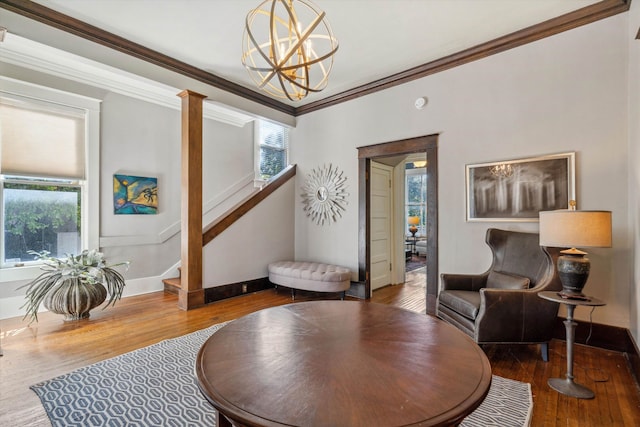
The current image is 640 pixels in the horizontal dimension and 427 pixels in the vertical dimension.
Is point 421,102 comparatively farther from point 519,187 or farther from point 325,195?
point 325,195

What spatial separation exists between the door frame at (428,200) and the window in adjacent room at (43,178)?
3890 mm

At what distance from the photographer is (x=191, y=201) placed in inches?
157

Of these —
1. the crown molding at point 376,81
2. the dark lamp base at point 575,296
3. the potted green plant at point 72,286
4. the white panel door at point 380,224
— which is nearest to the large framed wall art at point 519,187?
the dark lamp base at point 575,296

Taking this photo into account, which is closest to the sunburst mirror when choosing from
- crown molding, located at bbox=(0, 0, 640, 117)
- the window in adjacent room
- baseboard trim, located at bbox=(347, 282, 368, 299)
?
baseboard trim, located at bbox=(347, 282, 368, 299)

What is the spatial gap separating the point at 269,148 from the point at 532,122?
16.2 ft

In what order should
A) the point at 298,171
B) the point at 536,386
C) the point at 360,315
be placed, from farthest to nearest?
1. the point at 298,171
2. the point at 536,386
3. the point at 360,315

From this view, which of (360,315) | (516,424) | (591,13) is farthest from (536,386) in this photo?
(591,13)

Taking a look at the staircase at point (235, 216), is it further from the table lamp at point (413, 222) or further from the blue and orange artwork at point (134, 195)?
the table lamp at point (413, 222)

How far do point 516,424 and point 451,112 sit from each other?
320 centimetres

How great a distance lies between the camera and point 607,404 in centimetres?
197

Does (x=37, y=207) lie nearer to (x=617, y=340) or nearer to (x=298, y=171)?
(x=298, y=171)

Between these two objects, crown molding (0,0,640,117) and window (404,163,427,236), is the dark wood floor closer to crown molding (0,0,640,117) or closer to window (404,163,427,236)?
crown molding (0,0,640,117)

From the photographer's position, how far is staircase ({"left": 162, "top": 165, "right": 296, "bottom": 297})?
169 inches

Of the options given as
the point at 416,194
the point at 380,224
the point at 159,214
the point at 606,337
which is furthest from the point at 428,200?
the point at 416,194
